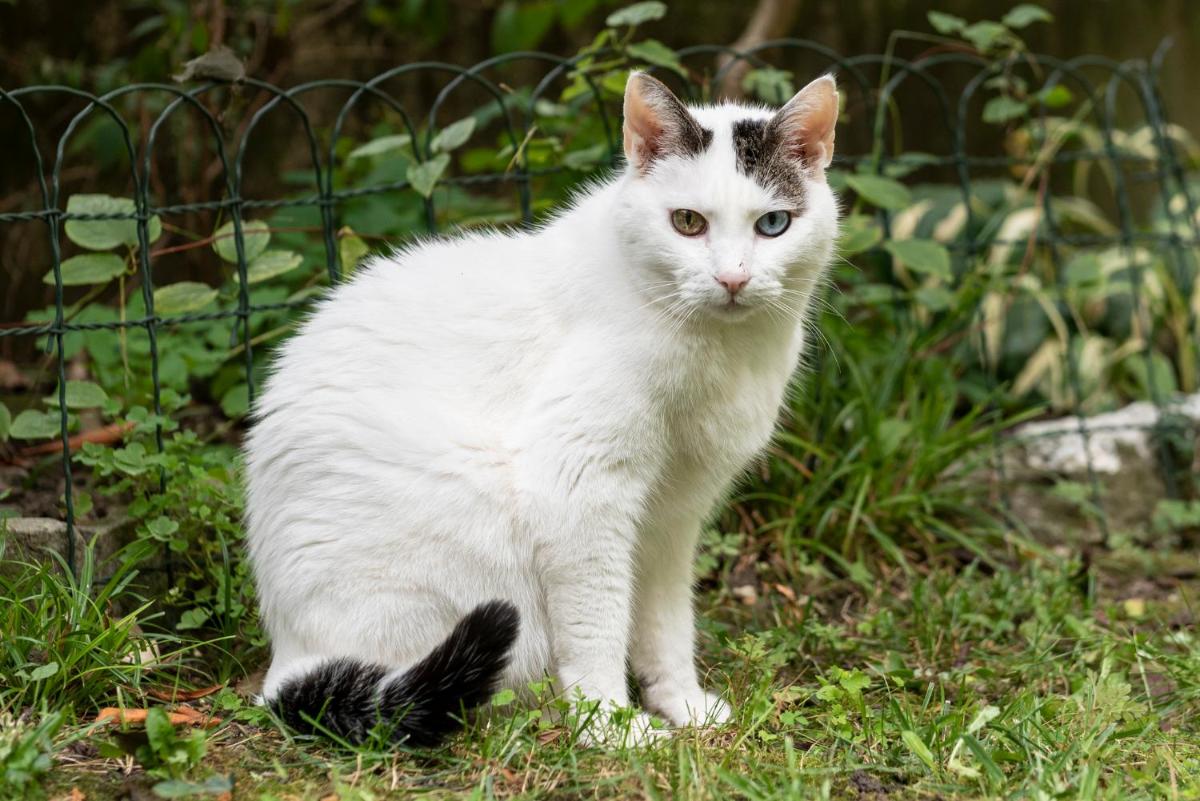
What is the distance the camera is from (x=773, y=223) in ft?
8.46

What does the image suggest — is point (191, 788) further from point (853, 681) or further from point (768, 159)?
point (768, 159)

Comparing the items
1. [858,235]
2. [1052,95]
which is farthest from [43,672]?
[1052,95]

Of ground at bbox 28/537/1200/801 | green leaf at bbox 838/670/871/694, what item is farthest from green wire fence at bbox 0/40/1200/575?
green leaf at bbox 838/670/871/694

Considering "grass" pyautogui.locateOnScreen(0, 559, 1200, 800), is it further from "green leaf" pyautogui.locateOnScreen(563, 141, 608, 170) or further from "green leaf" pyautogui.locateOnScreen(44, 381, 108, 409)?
"green leaf" pyautogui.locateOnScreen(563, 141, 608, 170)

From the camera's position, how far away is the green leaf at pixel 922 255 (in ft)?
13.2

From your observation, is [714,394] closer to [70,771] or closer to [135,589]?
[70,771]

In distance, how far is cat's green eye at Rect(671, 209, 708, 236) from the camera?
8.35ft

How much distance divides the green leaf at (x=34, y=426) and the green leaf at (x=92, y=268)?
15.7 inches

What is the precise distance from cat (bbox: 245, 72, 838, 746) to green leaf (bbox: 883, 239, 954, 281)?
4.53ft

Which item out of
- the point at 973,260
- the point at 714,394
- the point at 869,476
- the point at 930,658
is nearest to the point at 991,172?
the point at 973,260

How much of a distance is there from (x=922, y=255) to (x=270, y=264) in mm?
2241

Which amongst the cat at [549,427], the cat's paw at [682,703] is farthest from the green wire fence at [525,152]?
the cat's paw at [682,703]

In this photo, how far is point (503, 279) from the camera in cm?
282

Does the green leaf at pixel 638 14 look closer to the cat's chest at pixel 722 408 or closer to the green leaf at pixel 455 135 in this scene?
the green leaf at pixel 455 135
